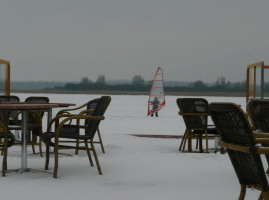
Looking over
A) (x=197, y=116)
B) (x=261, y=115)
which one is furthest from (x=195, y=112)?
(x=261, y=115)

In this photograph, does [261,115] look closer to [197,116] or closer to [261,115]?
[261,115]

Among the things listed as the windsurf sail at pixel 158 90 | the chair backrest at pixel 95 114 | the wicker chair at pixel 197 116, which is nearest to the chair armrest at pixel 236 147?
the chair backrest at pixel 95 114

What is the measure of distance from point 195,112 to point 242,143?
4.06m

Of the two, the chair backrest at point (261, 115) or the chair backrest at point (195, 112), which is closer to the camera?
the chair backrest at point (261, 115)

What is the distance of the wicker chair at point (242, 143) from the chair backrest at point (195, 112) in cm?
373

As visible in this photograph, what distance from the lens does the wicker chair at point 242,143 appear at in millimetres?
1796

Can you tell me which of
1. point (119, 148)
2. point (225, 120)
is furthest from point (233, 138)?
point (119, 148)

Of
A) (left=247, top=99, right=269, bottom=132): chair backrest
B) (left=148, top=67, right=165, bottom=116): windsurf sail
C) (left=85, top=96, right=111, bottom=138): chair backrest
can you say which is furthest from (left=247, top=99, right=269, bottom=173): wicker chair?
(left=148, top=67, right=165, bottom=116): windsurf sail

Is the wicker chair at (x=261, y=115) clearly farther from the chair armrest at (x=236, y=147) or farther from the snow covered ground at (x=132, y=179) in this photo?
the chair armrest at (x=236, y=147)

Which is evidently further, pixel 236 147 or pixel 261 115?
pixel 261 115

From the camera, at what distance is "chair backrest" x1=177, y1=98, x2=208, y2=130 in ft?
19.2

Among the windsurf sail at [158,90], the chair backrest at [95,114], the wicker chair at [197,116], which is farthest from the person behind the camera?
the windsurf sail at [158,90]

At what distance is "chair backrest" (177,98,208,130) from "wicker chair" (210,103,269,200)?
12.2 feet

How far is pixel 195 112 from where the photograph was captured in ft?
19.4
